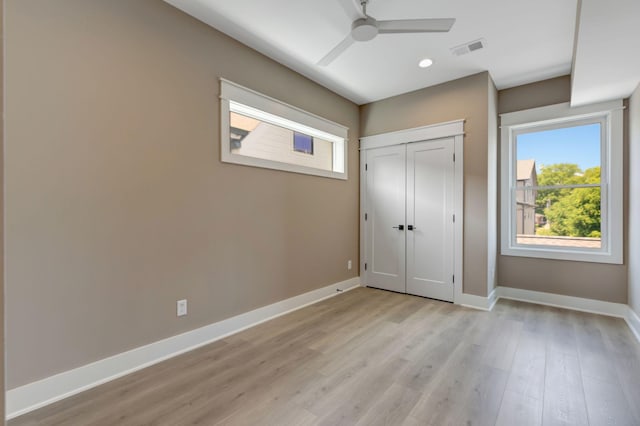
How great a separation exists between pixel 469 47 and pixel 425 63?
18.6 inches

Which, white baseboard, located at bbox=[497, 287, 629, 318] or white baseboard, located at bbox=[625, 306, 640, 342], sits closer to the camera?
white baseboard, located at bbox=[625, 306, 640, 342]

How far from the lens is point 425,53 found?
3154 mm

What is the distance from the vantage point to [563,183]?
3.71 meters

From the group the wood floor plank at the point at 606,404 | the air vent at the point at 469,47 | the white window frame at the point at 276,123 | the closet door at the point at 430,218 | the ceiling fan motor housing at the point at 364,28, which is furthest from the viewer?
the closet door at the point at 430,218

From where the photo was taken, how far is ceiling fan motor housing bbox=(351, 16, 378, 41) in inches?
88.9

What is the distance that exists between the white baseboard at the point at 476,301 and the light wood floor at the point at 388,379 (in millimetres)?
381

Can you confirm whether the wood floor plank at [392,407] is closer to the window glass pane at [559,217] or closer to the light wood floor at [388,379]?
the light wood floor at [388,379]

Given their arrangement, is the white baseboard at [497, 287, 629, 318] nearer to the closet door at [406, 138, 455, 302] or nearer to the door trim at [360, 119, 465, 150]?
the closet door at [406, 138, 455, 302]

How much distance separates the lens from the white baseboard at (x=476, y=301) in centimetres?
353

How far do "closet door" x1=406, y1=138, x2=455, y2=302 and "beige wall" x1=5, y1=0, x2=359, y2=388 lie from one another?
2.09m

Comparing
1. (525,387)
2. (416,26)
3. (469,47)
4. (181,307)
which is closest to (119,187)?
(181,307)

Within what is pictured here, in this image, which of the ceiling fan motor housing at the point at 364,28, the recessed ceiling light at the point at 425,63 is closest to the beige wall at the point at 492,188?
the recessed ceiling light at the point at 425,63

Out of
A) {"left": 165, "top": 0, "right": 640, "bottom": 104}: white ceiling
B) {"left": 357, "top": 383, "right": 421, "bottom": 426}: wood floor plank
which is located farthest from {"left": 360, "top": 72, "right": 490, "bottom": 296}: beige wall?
{"left": 357, "top": 383, "right": 421, "bottom": 426}: wood floor plank

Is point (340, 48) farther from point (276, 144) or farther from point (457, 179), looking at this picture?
point (457, 179)
